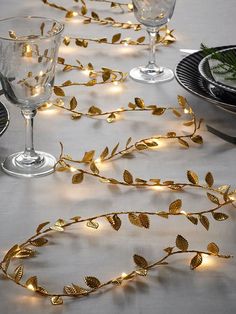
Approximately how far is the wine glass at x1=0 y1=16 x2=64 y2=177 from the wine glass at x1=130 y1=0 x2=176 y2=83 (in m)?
0.36

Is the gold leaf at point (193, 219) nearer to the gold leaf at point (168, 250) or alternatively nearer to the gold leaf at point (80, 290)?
the gold leaf at point (168, 250)

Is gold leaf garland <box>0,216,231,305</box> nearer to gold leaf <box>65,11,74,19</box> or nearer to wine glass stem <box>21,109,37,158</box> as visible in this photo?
wine glass stem <box>21,109,37,158</box>

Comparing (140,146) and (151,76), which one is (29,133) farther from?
(151,76)

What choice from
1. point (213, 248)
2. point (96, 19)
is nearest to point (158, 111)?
point (213, 248)

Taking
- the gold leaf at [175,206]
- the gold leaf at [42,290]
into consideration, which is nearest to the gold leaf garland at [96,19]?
the gold leaf at [175,206]

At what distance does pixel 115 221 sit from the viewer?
3.25 feet

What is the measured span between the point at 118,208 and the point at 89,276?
0.18 meters

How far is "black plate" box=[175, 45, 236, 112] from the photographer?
49.9 inches

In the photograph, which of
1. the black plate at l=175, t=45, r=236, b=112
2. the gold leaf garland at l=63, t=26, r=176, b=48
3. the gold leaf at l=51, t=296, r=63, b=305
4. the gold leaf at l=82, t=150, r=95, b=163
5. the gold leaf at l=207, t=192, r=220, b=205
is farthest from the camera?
the gold leaf garland at l=63, t=26, r=176, b=48

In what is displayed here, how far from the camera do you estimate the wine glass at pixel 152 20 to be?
4.87 ft

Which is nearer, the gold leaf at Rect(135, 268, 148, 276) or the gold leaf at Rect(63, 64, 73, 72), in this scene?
the gold leaf at Rect(135, 268, 148, 276)

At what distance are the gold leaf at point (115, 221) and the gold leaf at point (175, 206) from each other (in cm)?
8

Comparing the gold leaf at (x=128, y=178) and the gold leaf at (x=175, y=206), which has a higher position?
the gold leaf at (x=175, y=206)

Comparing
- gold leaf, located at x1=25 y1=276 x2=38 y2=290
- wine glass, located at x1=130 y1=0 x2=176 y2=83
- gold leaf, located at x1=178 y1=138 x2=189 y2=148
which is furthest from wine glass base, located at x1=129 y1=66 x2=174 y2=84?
gold leaf, located at x1=25 y1=276 x2=38 y2=290
